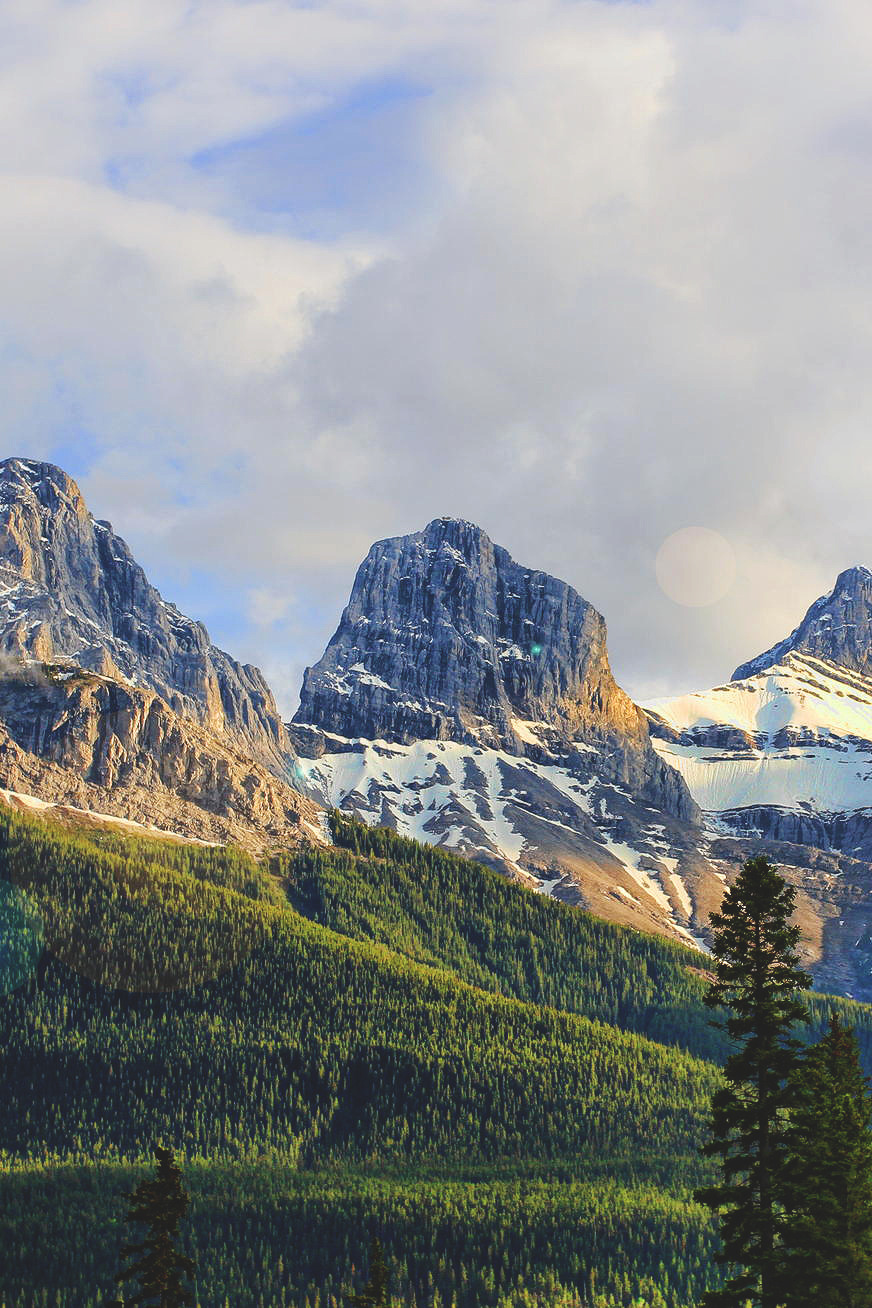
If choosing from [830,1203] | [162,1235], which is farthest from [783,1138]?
[162,1235]

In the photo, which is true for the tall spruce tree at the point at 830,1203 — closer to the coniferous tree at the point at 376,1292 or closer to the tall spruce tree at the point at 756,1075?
the tall spruce tree at the point at 756,1075

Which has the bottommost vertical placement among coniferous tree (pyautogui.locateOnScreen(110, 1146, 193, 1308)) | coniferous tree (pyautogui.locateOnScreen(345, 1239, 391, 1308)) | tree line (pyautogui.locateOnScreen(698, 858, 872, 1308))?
coniferous tree (pyautogui.locateOnScreen(345, 1239, 391, 1308))

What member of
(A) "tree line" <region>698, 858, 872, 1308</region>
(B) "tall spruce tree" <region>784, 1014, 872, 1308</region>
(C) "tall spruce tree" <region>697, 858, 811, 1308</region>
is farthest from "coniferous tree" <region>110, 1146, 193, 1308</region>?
(B) "tall spruce tree" <region>784, 1014, 872, 1308</region>

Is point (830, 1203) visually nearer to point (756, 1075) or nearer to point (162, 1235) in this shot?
point (756, 1075)

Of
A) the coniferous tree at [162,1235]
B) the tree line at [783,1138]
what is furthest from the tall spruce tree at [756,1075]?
the coniferous tree at [162,1235]

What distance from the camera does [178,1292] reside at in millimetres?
54344

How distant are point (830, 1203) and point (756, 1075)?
5.48m

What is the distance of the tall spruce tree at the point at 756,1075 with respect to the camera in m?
50.5

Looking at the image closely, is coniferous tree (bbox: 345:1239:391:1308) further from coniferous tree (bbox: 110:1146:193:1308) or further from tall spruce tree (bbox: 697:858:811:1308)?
tall spruce tree (bbox: 697:858:811:1308)

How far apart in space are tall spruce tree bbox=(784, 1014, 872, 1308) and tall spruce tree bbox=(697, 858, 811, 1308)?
2.92 feet

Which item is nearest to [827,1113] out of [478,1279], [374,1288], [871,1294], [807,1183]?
[807,1183]

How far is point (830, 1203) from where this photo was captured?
48.3 metres

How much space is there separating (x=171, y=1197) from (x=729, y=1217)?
20.5 m

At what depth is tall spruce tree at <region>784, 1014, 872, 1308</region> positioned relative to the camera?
47.7 meters
